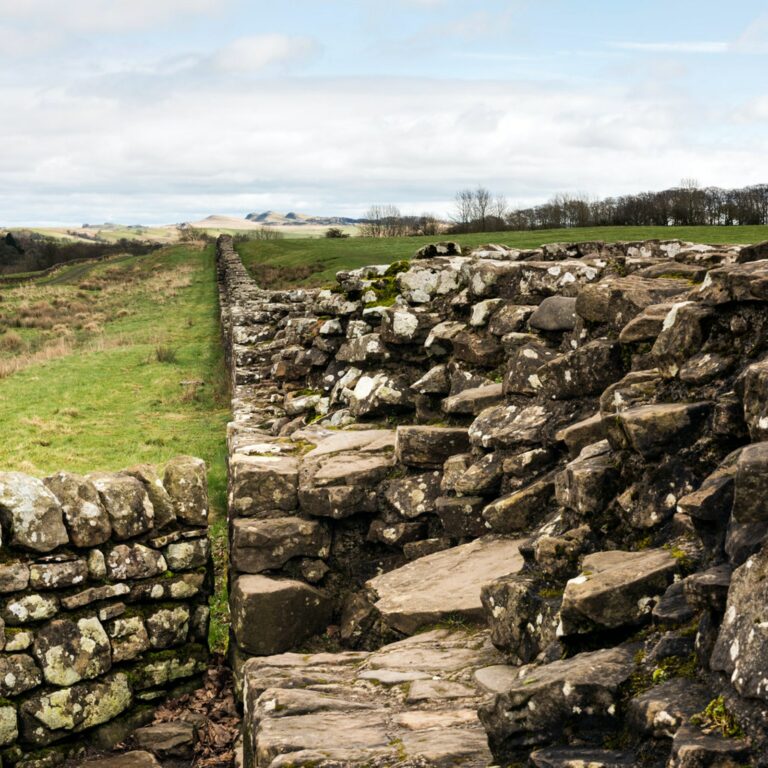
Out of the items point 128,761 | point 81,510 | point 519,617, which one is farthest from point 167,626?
point 519,617

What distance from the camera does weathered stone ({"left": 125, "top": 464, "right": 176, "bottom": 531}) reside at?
9656 millimetres

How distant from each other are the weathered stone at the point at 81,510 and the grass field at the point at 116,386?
8.98ft

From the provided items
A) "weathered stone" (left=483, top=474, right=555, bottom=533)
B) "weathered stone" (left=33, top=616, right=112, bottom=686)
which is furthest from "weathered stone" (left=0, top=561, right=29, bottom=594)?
"weathered stone" (left=483, top=474, right=555, bottom=533)

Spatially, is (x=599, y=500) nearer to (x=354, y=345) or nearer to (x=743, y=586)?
(x=743, y=586)

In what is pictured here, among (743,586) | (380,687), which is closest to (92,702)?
(380,687)

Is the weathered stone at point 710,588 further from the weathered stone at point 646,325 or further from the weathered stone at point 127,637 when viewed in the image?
the weathered stone at point 127,637

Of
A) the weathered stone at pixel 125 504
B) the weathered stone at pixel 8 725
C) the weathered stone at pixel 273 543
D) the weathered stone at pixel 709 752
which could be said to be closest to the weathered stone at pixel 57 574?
the weathered stone at pixel 125 504

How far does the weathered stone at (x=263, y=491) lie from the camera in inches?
398

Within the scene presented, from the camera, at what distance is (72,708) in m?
8.75

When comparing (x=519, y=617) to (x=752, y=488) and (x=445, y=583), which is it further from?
(x=752, y=488)

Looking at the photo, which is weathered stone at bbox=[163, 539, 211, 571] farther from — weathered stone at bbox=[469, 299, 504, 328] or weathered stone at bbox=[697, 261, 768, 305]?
weathered stone at bbox=[697, 261, 768, 305]

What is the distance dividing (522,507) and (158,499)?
14.3 ft

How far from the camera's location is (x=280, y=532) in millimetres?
9797

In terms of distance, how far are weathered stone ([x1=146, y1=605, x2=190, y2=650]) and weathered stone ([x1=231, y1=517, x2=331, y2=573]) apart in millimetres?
841
